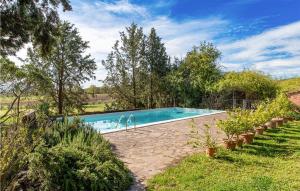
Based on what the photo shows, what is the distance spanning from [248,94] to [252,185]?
1995cm

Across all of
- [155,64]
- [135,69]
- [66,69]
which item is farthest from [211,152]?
[155,64]

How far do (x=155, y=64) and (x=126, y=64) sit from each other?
2.61m

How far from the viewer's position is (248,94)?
2575 cm

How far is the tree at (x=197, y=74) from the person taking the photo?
89.4ft

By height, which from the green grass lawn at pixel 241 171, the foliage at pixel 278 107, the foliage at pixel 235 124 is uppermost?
the foliage at pixel 278 107

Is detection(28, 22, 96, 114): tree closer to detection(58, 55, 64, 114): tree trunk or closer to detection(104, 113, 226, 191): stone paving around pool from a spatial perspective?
detection(58, 55, 64, 114): tree trunk

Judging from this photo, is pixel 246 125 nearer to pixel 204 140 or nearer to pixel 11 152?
pixel 204 140

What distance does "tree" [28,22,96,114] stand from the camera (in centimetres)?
2338

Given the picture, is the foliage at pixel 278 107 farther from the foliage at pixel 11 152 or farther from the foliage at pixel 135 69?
the foliage at pixel 135 69

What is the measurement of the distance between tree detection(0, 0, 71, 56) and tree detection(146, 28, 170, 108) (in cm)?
1748

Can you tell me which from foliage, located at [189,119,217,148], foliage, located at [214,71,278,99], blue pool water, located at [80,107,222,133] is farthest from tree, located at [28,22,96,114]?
foliage, located at [189,119,217,148]

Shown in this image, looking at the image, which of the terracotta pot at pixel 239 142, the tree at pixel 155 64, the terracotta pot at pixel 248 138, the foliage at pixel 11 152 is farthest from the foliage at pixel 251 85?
the foliage at pixel 11 152

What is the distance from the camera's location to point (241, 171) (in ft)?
27.1

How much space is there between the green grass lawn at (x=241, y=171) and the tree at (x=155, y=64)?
17569 mm
